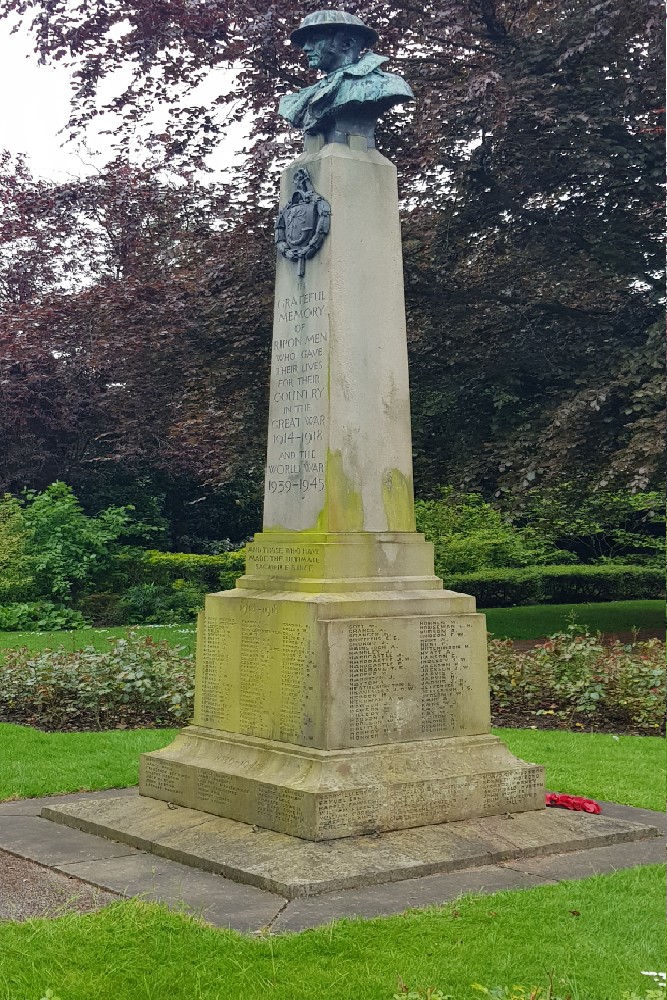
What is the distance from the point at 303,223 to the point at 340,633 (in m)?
2.68

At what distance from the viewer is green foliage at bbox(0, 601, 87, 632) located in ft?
66.4

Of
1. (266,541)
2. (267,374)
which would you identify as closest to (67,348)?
(267,374)

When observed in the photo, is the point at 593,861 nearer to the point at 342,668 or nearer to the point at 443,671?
the point at 443,671

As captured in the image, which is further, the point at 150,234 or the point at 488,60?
the point at 150,234

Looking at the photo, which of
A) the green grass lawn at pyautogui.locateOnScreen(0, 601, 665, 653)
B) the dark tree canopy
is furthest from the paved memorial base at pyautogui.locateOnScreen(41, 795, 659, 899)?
the green grass lawn at pyautogui.locateOnScreen(0, 601, 665, 653)

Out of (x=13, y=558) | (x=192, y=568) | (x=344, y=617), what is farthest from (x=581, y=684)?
(x=192, y=568)

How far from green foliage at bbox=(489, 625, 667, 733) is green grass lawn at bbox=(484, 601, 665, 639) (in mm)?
4242

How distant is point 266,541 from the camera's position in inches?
303

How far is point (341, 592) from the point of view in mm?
7141

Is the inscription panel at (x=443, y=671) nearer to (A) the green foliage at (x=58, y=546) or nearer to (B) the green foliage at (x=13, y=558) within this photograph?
(B) the green foliage at (x=13, y=558)

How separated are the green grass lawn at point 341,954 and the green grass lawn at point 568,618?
12207 mm

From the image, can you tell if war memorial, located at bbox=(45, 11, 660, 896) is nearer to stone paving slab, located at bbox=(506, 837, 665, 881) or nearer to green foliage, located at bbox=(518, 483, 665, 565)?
stone paving slab, located at bbox=(506, 837, 665, 881)

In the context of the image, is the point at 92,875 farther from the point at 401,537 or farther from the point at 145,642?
the point at 145,642

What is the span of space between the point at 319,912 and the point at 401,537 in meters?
2.74
